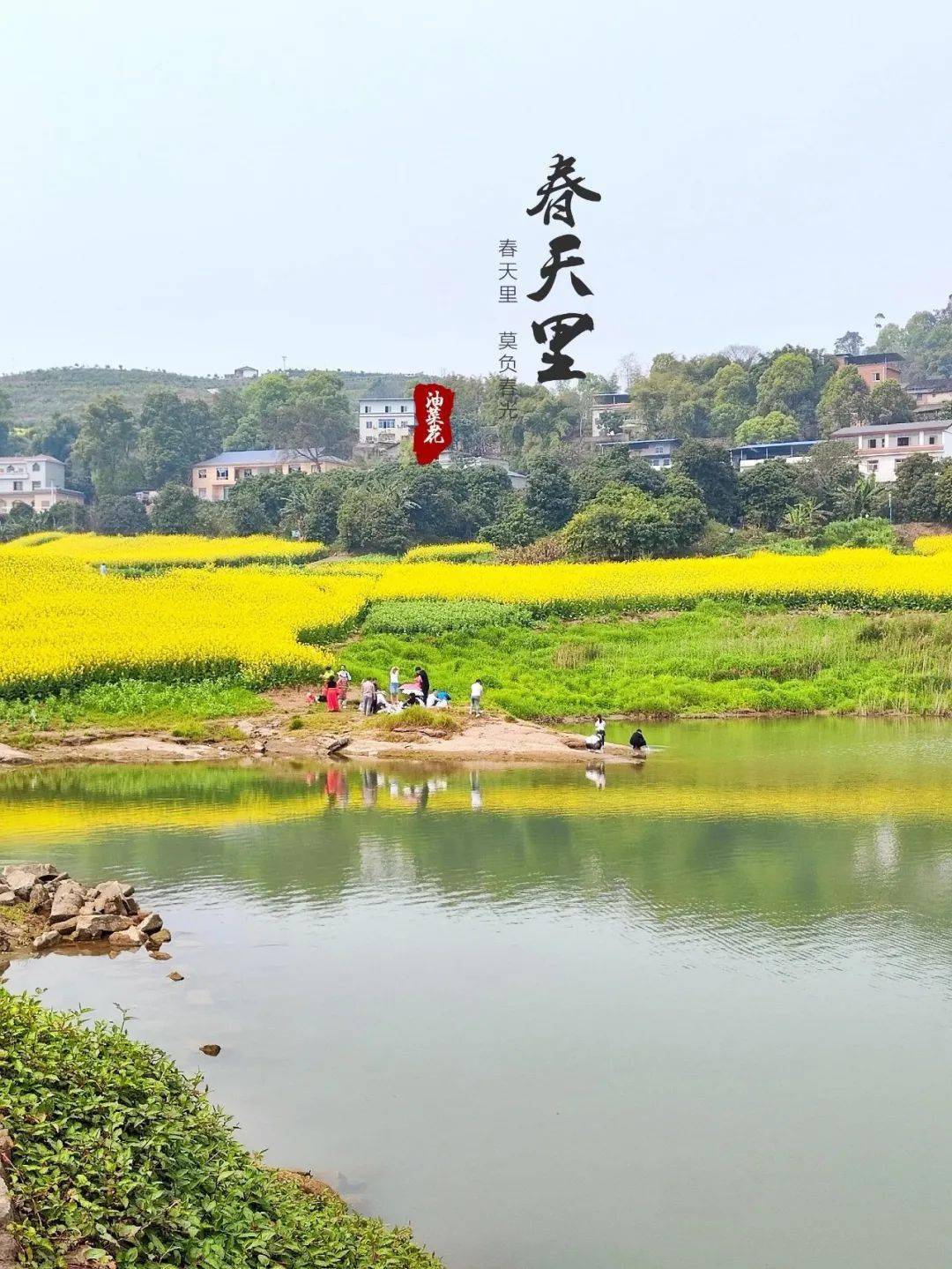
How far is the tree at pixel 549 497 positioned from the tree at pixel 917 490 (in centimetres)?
1337

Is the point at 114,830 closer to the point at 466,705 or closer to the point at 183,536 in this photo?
the point at 466,705

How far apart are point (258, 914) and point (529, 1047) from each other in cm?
411

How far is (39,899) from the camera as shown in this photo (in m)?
12.2

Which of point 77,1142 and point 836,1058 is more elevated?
point 77,1142

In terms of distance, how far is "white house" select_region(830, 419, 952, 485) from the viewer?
71625mm

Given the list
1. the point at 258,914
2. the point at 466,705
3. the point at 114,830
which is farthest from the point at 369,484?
the point at 258,914

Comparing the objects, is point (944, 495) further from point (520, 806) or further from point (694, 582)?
point (520, 806)

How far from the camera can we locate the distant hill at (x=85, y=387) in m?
131

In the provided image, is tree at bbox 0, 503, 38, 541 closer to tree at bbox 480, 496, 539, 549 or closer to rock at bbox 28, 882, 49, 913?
tree at bbox 480, 496, 539, 549

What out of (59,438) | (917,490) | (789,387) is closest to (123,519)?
(59,438)

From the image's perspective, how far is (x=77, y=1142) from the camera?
567 cm

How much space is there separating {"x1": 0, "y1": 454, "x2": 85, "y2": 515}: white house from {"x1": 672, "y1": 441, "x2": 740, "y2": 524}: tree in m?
46.4

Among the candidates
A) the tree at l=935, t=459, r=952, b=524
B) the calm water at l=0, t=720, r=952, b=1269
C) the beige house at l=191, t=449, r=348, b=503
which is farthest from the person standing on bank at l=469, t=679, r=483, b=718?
the beige house at l=191, t=449, r=348, b=503

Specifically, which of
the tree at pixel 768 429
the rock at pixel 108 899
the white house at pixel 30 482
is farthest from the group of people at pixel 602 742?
the white house at pixel 30 482
